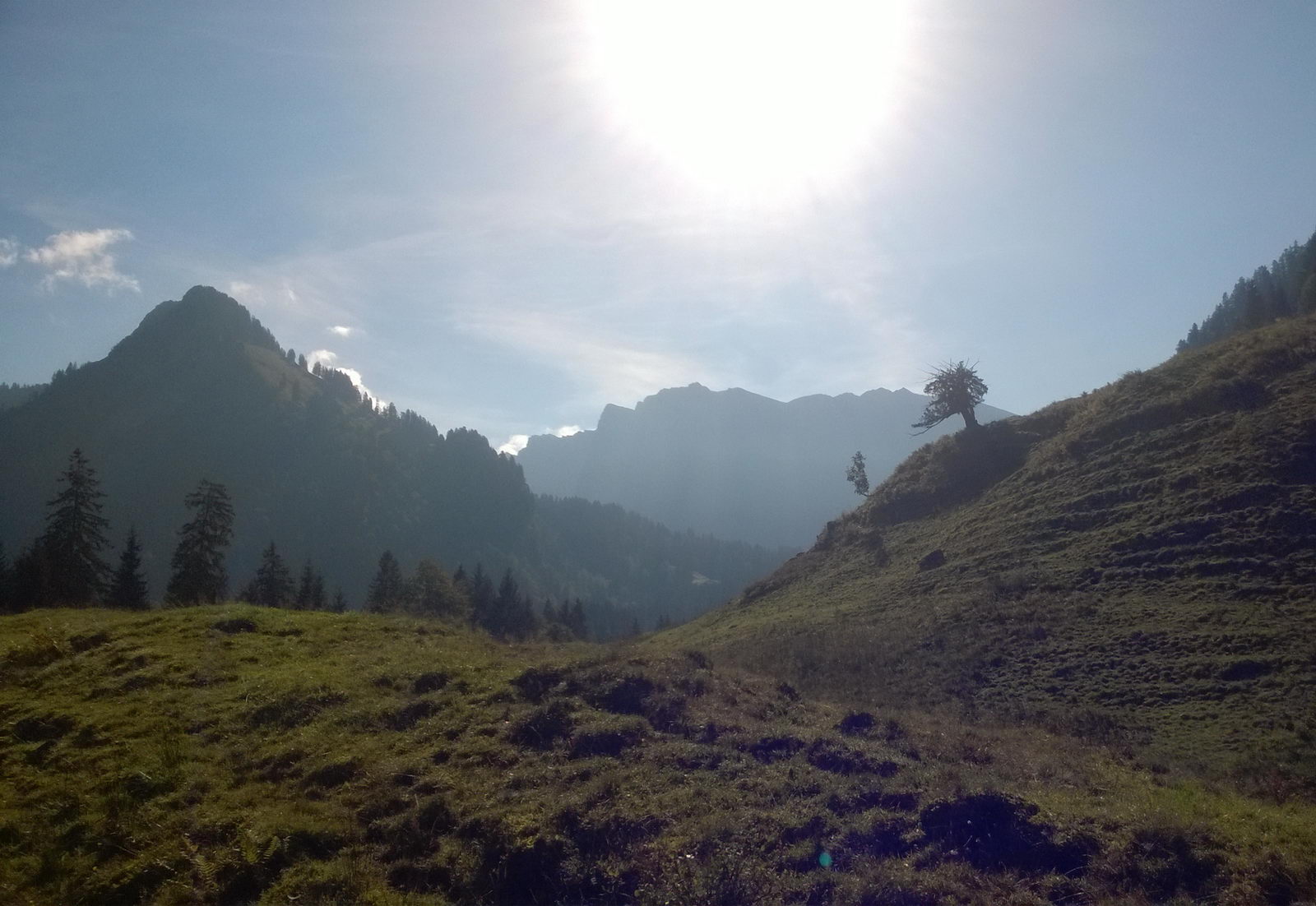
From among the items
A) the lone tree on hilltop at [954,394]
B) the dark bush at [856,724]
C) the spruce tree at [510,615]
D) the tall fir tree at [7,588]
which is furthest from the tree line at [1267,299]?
the tall fir tree at [7,588]

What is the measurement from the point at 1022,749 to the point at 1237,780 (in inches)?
149

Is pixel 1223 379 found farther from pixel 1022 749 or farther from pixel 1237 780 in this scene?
pixel 1022 749

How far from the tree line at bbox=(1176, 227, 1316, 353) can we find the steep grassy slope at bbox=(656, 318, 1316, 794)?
20.9 meters

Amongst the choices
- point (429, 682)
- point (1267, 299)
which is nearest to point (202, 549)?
point (429, 682)

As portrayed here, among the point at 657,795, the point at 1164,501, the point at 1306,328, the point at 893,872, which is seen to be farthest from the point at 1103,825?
the point at 1306,328

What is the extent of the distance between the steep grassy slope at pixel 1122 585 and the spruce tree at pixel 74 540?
34005mm

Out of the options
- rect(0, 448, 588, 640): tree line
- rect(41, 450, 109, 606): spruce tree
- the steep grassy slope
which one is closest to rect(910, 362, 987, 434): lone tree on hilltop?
the steep grassy slope

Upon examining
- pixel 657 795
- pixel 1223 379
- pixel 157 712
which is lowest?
pixel 657 795

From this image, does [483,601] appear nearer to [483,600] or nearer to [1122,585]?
[483,600]

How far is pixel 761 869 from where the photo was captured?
296 inches

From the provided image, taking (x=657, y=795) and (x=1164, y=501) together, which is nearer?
(x=657, y=795)

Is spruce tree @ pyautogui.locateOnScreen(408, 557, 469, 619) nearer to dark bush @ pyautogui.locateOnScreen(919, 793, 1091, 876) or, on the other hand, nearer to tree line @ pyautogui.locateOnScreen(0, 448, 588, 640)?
tree line @ pyautogui.locateOnScreen(0, 448, 588, 640)

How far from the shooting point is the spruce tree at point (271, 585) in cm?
5066

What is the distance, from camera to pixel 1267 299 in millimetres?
76438
